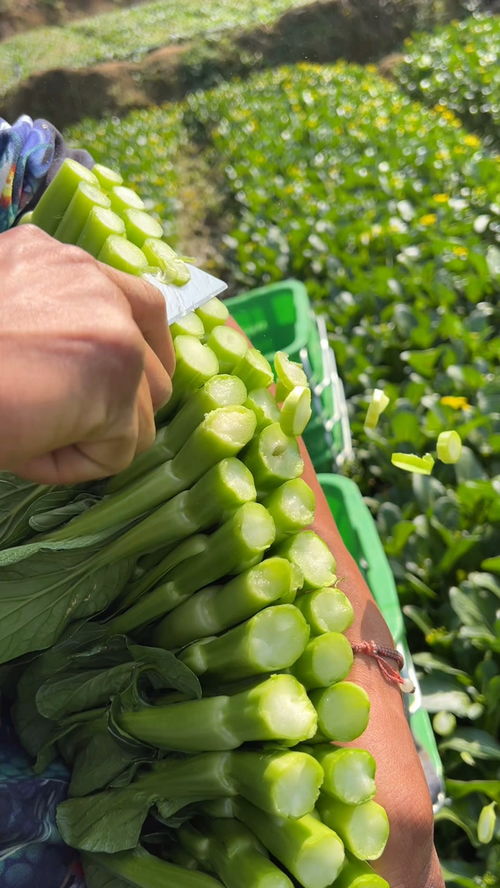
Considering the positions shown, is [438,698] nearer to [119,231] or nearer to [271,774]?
[271,774]

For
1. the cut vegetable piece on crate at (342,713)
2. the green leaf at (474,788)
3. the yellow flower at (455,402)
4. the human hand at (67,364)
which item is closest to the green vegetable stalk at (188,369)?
the human hand at (67,364)

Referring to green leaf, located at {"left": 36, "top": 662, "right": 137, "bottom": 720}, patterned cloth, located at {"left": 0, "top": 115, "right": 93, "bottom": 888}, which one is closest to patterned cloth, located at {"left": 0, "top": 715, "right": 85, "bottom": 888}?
patterned cloth, located at {"left": 0, "top": 115, "right": 93, "bottom": 888}

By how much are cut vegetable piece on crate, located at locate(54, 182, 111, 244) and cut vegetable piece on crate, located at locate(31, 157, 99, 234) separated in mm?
15

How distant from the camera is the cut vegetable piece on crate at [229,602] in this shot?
1026 millimetres

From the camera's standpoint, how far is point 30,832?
3.75ft

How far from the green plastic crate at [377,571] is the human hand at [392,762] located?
0.38 meters

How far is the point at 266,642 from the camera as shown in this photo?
0.99 metres

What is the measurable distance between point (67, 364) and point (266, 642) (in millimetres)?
473

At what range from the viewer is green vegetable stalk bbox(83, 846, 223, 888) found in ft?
3.38

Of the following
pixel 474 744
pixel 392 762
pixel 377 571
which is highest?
pixel 392 762

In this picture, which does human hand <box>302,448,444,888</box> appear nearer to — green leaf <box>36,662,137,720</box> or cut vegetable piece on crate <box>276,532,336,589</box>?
cut vegetable piece on crate <box>276,532,336,589</box>

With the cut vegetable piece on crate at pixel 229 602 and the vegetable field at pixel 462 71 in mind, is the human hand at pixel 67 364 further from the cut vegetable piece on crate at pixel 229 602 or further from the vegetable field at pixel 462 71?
the vegetable field at pixel 462 71

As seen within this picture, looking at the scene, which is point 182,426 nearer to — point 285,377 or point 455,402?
point 285,377

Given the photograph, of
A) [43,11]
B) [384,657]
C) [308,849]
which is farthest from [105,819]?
[43,11]
